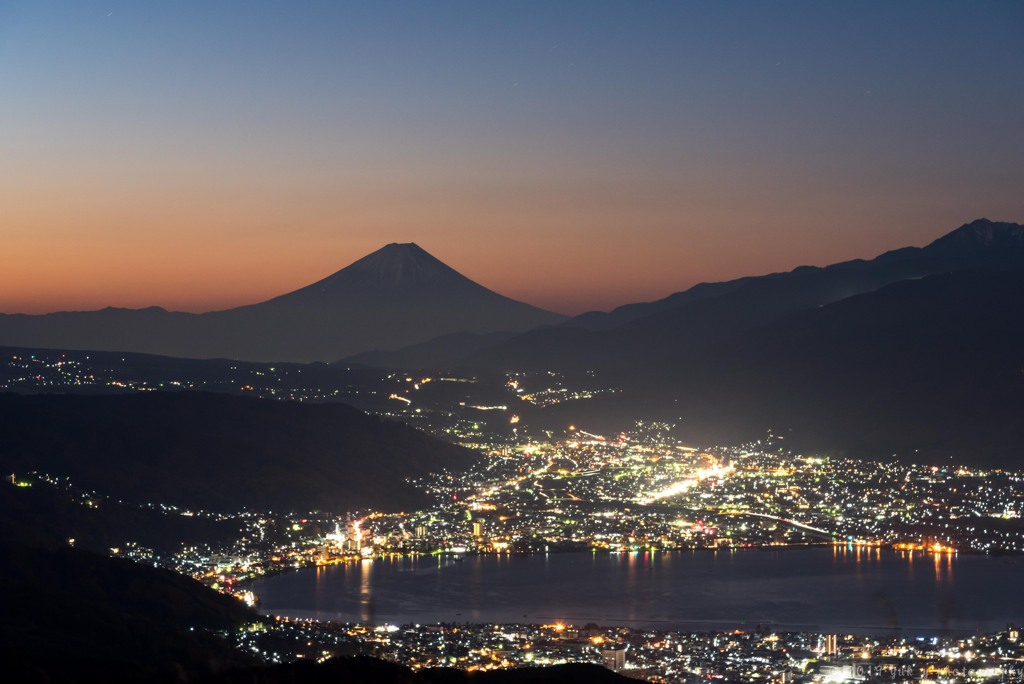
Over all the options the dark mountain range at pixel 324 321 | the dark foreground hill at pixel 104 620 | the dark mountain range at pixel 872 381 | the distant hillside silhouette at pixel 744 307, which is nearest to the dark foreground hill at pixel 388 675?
the dark foreground hill at pixel 104 620

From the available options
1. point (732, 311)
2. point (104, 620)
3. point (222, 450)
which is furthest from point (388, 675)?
point (732, 311)

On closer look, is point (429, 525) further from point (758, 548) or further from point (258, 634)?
point (258, 634)

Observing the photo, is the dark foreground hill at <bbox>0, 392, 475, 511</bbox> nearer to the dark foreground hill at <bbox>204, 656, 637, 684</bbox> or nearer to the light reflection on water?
the light reflection on water

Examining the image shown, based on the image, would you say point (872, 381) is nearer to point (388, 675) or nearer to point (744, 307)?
point (744, 307)

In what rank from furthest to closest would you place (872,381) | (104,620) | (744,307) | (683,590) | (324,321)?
(324,321) < (744,307) < (872,381) < (683,590) < (104,620)

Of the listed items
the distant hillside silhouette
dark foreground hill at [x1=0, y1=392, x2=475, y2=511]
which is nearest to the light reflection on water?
dark foreground hill at [x1=0, y1=392, x2=475, y2=511]

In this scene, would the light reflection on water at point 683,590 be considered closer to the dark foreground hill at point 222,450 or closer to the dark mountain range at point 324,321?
the dark foreground hill at point 222,450
